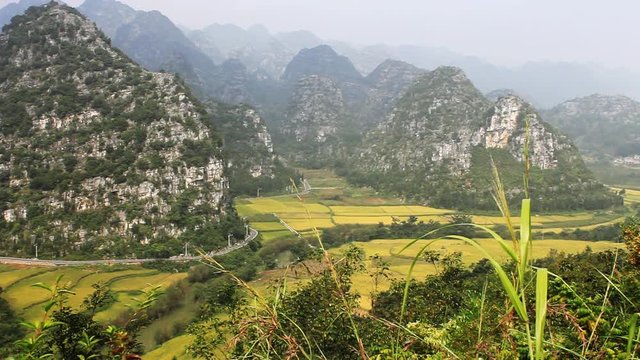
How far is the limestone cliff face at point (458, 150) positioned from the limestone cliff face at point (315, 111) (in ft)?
97.0

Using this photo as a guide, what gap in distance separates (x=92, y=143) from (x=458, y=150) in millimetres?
72689

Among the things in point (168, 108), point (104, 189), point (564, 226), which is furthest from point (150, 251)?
point (564, 226)

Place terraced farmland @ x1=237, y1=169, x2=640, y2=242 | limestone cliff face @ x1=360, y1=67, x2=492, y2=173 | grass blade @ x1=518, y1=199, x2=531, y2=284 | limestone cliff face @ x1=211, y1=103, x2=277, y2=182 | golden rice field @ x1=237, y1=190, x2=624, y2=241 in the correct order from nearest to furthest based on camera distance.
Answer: grass blade @ x1=518, y1=199, x2=531, y2=284 < golden rice field @ x1=237, y1=190, x2=624, y2=241 < terraced farmland @ x1=237, y1=169, x2=640, y2=242 < limestone cliff face @ x1=360, y1=67, x2=492, y2=173 < limestone cliff face @ x1=211, y1=103, x2=277, y2=182

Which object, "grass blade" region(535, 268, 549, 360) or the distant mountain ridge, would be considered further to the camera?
the distant mountain ridge

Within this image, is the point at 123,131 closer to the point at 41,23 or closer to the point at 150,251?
the point at 150,251

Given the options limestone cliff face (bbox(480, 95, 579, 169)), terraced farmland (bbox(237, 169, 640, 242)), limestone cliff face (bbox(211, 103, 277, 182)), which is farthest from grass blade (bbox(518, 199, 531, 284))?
limestone cliff face (bbox(211, 103, 277, 182))

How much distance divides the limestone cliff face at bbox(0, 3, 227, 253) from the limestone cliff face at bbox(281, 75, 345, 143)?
279ft

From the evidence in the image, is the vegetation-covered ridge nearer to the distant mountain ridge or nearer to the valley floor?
the valley floor

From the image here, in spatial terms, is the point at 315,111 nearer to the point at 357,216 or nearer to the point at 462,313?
the point at 357,216

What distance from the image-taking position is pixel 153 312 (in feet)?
113

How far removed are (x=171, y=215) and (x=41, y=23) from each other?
139 ft

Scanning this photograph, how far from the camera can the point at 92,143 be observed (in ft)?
192

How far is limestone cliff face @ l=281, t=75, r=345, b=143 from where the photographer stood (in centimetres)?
15400

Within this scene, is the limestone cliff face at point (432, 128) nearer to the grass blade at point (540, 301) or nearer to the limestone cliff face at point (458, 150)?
the limestone cliff face at point (458, 150)
